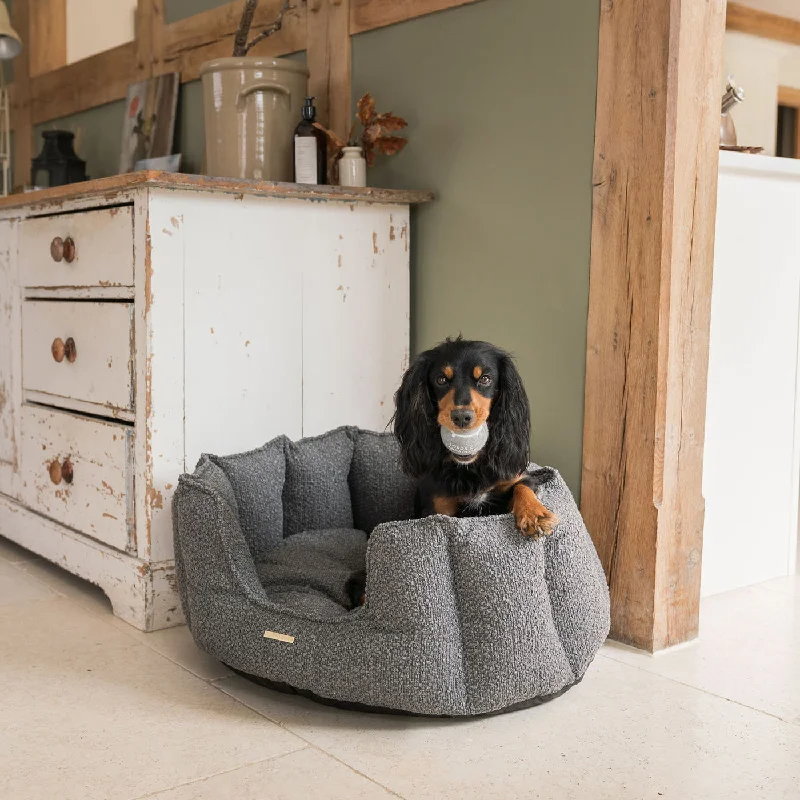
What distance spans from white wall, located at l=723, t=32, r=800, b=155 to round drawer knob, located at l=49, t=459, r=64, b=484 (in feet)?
9.33

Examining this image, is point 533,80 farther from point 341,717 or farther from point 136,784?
point 136,784

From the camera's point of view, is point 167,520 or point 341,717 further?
point 167,520

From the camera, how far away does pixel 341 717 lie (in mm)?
1803

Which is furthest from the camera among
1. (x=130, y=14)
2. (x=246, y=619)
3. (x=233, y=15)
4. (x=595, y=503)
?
(x=130, y=14)

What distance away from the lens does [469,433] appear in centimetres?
177

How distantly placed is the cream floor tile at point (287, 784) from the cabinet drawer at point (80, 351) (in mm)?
1013

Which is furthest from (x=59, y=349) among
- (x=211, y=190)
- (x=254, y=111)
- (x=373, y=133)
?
(x=373, y=133)

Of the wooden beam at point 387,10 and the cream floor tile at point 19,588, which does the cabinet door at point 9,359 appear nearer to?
the cream floor tile at point 19,588

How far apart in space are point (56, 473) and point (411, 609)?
1.29 metres

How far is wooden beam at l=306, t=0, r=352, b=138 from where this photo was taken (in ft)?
9.35

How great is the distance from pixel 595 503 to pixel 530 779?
0.81 meters

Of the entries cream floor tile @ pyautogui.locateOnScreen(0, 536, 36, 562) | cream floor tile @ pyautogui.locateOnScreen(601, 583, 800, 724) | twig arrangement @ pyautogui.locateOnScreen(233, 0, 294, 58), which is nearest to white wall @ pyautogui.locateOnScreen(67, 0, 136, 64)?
twig arrangement @ pyautogui.locateOnScreen(233, 0, 294, 58)

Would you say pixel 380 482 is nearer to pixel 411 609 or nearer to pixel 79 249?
pixel 411 609

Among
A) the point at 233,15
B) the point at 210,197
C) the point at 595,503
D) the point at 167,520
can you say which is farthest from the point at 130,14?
the point at 595,503
